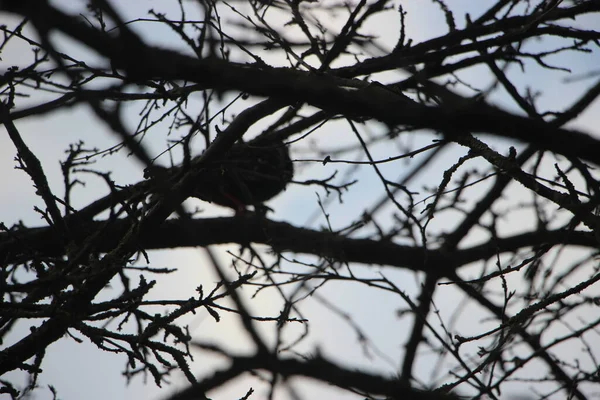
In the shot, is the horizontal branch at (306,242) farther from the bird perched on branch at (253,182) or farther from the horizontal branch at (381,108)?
the horizontal branch at (381,108)

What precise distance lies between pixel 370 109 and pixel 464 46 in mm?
3265

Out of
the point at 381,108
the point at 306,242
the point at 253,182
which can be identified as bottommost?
the point at 381,108

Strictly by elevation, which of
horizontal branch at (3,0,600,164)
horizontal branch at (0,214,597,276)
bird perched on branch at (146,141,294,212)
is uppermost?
bird perched on branch at (146,141,294,212)

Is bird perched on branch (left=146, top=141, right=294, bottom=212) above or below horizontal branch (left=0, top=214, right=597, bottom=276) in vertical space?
above

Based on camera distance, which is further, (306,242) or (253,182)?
(253,182)

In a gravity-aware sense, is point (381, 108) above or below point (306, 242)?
below

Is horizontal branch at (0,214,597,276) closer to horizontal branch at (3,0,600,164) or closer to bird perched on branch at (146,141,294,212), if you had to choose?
bird perched on branch at (146,141,294,212)

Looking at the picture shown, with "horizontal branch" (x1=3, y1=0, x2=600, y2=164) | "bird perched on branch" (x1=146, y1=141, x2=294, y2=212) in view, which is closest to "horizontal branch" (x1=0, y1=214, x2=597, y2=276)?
"bird perched on branch" (x1=146, y1=141, x2=294, y2=212)

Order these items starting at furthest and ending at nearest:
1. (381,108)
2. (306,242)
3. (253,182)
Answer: (253,182) < (306,242) < (381,108)

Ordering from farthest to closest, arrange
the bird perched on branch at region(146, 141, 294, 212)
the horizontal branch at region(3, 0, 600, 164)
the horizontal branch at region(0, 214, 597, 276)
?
1. the bird perched on branch at region(146, 141, 294, 212)
2. the horizontal branch at region(0, 214, 597, 276)
3. the horizontal branch at region(3, 0, 600, 164)

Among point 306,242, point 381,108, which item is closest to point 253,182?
point 306,242

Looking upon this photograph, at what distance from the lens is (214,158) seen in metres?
3.34

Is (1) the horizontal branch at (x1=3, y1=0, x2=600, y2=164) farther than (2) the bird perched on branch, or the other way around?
(2) the bird perched on branch

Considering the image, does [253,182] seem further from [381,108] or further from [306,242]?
[381,108]
